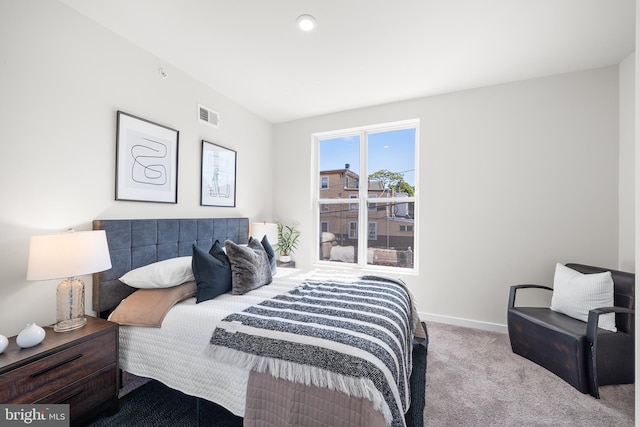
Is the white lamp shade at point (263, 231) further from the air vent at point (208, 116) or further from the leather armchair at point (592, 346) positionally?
the leather armchair at point (592, 346)

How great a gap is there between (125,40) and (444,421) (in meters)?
3.67

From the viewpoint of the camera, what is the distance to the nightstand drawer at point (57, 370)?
1284 mm

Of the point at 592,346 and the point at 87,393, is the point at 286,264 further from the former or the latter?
the point at 592,346

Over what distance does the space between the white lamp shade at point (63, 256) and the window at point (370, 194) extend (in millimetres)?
2738

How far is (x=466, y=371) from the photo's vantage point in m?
2.24

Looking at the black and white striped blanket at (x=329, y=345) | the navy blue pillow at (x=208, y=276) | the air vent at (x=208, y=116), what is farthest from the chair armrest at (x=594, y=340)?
the air vent at (x=208, y=116)

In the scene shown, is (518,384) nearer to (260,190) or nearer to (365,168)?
(365,168)

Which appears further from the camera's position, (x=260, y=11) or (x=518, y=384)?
(x=518, y=384)

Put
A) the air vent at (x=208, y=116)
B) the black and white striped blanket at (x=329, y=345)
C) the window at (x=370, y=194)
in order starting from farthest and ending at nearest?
the window at (x=370, y=194) < the air vent at (x=208, y=116) < the black and white striped blanket at (x=329, y=345)

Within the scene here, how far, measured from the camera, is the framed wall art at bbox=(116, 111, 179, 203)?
218 centimetres

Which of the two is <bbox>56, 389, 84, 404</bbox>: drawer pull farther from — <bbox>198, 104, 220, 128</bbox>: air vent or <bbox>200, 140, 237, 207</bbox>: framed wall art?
<bbox>198, 104, 220, 128</bbox>: air vent

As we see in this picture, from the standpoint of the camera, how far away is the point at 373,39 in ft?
7.19

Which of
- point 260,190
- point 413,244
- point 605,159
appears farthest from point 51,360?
point 605,159

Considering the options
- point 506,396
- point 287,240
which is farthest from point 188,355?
point 287,240
